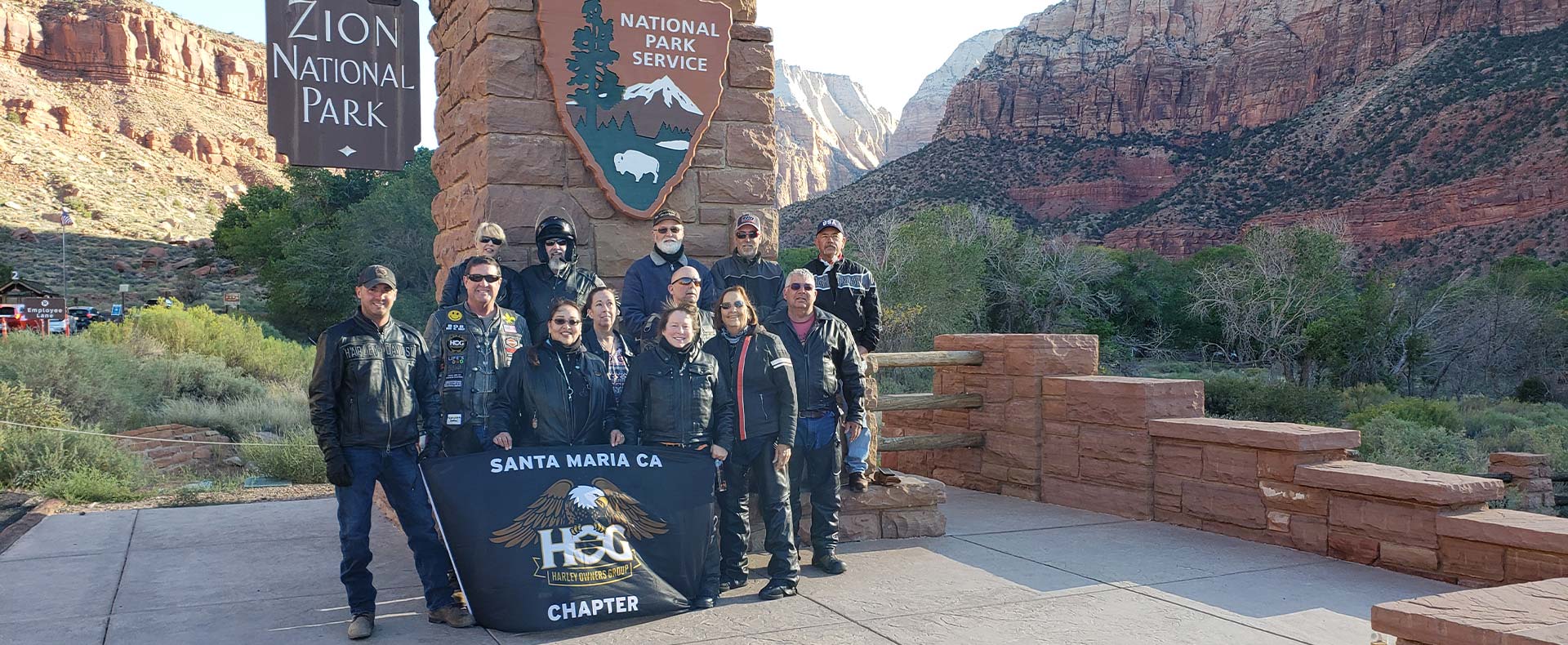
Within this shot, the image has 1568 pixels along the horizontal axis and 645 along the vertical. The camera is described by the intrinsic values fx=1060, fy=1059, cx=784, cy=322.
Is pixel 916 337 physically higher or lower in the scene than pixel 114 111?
lower

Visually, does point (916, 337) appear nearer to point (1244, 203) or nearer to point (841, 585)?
point (841, 585)

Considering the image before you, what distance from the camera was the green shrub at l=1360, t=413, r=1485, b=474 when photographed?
13680mm

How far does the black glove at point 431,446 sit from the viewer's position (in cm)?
508

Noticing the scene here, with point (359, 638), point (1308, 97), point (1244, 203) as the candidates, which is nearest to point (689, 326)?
point (359, 638)

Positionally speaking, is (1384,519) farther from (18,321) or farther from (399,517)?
(18,321)

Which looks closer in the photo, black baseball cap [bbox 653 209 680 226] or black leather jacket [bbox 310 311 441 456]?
black leather jacket [bbox 310 311 441 456]

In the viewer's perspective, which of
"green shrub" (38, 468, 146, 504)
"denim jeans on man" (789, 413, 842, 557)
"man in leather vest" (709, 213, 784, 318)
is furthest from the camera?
"green shrub" (38, 468, 146, 504)

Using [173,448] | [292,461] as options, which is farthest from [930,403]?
[173,448]

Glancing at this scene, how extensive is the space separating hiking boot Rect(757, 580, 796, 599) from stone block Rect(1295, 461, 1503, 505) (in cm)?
332

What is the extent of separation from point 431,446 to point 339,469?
56 centimetres

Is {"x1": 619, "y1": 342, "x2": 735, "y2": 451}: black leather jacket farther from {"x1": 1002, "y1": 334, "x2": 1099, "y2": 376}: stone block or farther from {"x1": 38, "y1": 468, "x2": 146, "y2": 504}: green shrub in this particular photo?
{"x1": 38, "y1": 468, "x2": 146, "y2": 504}: green shrub

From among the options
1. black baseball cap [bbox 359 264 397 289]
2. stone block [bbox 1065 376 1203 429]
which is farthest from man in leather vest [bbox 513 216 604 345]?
stone block [bbox 1065 376 1203 429]

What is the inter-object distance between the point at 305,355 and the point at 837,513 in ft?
53.6

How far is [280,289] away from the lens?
1275 inches
